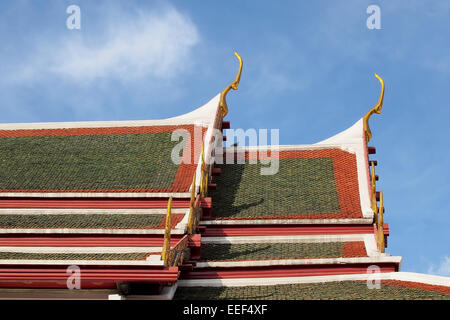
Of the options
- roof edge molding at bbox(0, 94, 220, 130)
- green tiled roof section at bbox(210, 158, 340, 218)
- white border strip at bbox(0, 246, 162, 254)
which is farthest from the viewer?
roof edge molding at bbox(0, 94, 220, 130)

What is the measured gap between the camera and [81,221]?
1753cm

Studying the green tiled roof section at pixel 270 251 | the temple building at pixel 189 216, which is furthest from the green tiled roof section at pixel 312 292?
the green tiled roof section at pixel 270 251

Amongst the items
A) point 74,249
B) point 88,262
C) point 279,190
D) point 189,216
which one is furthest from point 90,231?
point 279,190

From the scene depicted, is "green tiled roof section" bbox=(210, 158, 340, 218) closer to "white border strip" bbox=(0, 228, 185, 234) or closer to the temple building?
A: the temple building

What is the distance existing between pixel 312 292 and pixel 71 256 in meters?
5.43

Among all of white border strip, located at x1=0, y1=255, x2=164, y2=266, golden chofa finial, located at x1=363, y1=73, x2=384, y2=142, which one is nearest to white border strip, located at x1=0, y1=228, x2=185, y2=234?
white border strip, located at x1=0, y1=255, x2=164, y2=266

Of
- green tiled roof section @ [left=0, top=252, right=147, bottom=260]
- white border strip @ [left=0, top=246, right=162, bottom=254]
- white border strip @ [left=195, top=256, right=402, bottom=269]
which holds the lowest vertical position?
green tiled roof section @ [left=0, top=252, right=147, bottom=260]

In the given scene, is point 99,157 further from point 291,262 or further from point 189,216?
point 291,262

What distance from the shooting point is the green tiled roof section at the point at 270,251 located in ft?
55.8

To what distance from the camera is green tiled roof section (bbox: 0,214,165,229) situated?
17.1 m

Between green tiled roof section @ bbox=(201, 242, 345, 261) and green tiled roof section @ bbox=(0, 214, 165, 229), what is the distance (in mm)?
1671

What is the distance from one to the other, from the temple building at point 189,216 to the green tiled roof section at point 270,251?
0.17ft
